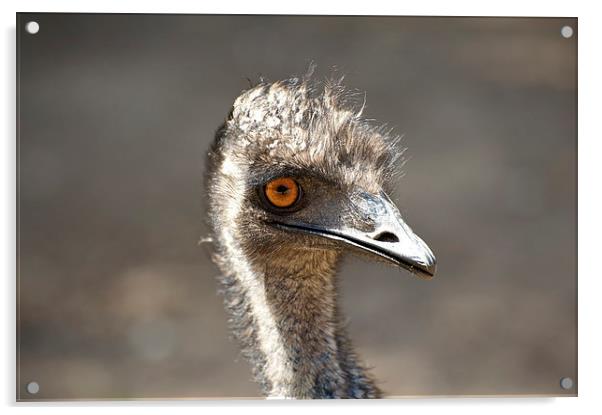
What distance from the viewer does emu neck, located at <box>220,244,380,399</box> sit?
220 cm

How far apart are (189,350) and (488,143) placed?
1.01 metres

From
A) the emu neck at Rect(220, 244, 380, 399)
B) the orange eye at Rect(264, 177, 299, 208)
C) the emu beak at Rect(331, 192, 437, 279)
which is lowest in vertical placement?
the emu neck at Rect(220, 244, 380, 399)

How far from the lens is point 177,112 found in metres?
2.58

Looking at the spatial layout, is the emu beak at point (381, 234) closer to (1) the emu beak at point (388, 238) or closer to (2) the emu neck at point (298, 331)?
(1) the emu beak at point (388, 238)

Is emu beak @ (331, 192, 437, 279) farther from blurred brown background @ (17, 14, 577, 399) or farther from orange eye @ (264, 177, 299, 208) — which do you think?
blurred brown background @ (17, 14, 577, 399)

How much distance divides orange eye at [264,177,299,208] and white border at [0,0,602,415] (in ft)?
1.85

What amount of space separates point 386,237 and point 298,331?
378mm

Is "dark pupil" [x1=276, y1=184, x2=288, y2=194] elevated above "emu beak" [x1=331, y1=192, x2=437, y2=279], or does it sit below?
above

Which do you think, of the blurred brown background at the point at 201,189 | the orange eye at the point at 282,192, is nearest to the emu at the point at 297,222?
the orange eye at the point at 282,192

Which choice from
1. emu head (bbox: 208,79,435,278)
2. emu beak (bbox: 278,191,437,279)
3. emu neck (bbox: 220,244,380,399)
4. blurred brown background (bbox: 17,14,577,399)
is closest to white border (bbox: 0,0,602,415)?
blurred brown background (bbox: 17,14,577,399)

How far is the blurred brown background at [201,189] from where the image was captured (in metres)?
2.46
